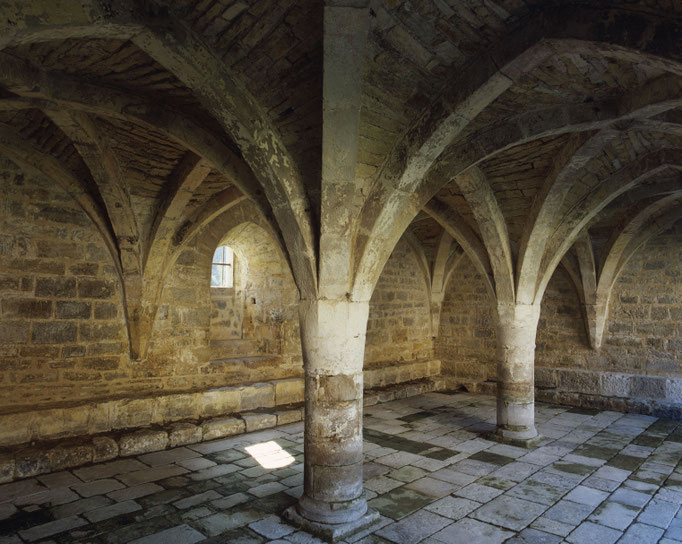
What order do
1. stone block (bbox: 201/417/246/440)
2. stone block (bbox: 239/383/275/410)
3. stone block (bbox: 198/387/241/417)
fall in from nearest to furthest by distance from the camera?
stone block (bbox: 201/417/246/440), stone block (bbox: 198/387/241/417), stone block (bbox: 239/383/275/410)

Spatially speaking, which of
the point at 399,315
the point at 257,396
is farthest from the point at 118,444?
the point at 399,315

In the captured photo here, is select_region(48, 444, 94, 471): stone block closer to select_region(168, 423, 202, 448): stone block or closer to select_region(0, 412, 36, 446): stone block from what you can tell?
select_region(0, 412, 36, 446): stone block

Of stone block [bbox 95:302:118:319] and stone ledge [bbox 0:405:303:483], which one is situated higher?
stone block [bbox 95:302:118:319]

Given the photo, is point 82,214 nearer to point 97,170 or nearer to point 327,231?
point 97,170

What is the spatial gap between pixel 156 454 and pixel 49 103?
3594 mm

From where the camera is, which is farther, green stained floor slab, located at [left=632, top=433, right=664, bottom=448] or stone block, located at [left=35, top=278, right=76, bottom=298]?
green stained floor slab, located at [left=632, top=433, right=664, bottom=448]

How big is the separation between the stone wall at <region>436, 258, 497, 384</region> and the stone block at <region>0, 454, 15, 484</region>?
291 inches

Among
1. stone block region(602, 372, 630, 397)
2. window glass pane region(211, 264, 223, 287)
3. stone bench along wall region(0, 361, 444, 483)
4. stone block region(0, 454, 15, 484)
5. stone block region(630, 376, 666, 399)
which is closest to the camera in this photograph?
stone block region(0, 454, 15, 484)

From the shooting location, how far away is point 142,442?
5199 millimetres

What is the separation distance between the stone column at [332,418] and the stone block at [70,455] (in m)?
2.44

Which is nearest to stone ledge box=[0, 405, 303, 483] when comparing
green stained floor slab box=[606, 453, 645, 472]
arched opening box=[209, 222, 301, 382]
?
arched opening box=[209, 222, 301, 382]

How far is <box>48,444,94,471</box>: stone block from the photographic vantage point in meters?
4.62

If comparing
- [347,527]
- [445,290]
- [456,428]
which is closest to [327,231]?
[347,527]

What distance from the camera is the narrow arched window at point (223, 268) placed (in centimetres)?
884
